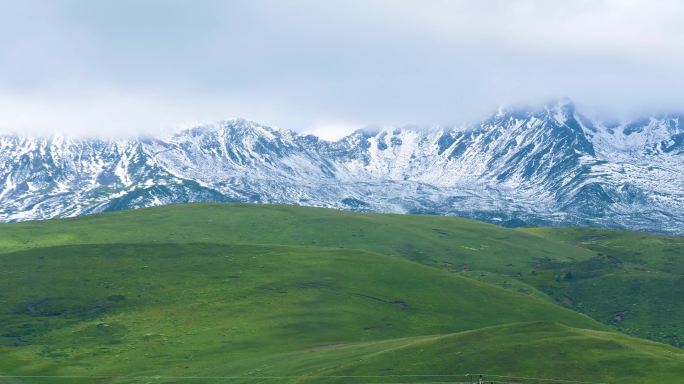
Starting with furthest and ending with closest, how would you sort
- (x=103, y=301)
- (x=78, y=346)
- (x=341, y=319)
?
(x=103, y=301) < (x=341, y=319) < (x=78, y=346)

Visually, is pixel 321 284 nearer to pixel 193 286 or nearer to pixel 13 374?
pixel 193 286

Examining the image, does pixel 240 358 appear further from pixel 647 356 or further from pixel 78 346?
pixel 647 356

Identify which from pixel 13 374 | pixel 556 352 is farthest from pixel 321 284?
pixel 556 352

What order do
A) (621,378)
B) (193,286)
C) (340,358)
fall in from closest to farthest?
(621,378) → (340,358) → (193,286)

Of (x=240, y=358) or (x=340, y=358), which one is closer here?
(x=340, y=358)

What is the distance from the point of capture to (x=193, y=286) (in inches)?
7697

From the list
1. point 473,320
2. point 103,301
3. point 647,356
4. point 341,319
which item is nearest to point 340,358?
point 647,356

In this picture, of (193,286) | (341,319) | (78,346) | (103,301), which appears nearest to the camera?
(78,346)

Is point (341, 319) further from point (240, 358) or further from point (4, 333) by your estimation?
point (4, 333)

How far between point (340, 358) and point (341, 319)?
50093 mm

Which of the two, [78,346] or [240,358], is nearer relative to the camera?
[240,358]

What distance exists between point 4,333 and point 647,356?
354ft

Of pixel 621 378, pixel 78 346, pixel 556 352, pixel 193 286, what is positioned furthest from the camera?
pixel 193 286

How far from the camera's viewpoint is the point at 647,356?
97.4 m
